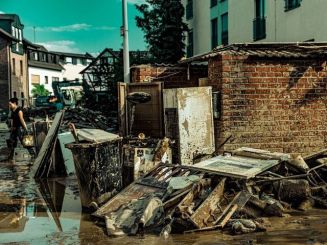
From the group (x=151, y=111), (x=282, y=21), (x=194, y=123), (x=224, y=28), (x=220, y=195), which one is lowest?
(x=220, y=195)

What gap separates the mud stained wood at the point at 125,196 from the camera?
7.60m

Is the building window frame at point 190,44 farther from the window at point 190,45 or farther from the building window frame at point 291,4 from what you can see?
the building window frame at point 291,4

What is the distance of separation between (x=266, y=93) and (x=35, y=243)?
196 inches

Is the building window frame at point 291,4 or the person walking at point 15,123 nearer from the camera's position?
the person walking at point 15,123

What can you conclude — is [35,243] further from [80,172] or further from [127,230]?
[80,172]

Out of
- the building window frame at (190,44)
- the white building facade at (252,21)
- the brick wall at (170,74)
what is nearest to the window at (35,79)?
the white building facade at (252,21)

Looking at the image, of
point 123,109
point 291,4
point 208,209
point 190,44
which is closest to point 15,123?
point 123,109

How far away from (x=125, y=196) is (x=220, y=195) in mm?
1420

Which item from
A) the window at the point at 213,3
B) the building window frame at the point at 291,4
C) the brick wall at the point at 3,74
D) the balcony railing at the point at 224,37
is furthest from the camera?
the brick wall at the point at 3,74

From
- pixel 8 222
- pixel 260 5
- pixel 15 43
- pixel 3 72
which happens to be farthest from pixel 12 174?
pixel 15 43

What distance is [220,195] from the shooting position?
7.37m

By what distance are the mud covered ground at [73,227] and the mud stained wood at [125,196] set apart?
240mm

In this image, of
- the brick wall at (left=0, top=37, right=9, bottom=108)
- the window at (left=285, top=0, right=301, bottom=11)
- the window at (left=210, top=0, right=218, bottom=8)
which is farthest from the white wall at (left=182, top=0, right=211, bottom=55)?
the brick wall at (left=0, top=37, right=9, bottom=108)

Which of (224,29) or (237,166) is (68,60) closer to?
(224,29)
